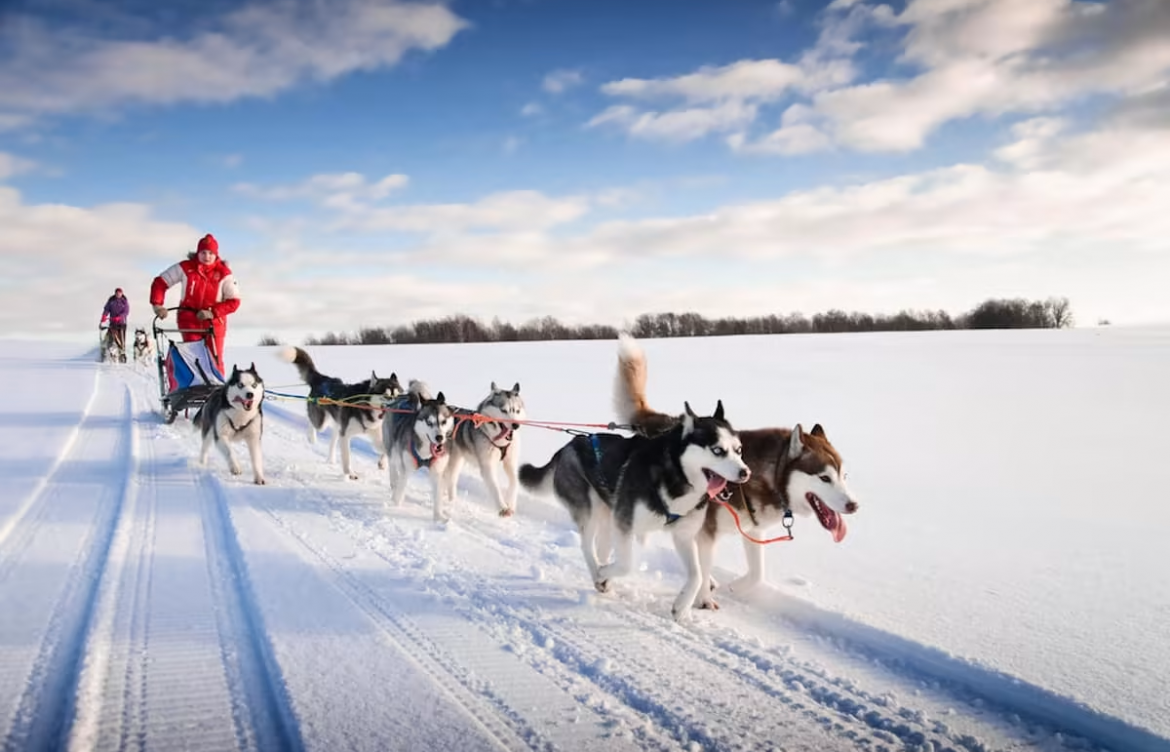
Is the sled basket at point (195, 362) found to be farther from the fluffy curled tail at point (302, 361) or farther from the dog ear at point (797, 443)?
the dog ear at point (797, 443)

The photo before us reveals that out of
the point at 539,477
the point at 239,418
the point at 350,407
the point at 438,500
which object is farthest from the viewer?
the point at 350,407

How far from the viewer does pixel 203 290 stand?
841 centimetres

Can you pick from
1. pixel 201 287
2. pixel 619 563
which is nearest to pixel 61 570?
pixel 619 563

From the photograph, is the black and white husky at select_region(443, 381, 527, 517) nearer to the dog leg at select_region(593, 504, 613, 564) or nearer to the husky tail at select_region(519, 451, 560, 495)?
the husky tail at select_region(519, 451, 560, 495)

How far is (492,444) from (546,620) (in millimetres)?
2491

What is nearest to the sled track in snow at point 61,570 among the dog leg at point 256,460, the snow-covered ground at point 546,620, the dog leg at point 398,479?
the snow-covered ground at point 546,620

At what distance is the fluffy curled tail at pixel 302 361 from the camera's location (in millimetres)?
8141

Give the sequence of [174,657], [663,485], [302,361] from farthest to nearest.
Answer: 1. [302,361]
2. [663,485]
3. [174,657]

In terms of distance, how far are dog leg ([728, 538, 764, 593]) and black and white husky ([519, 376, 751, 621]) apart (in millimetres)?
393

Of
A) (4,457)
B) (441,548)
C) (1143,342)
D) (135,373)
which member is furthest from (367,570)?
(1143,342)

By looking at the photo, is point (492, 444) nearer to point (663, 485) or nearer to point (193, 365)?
point (663, 485)

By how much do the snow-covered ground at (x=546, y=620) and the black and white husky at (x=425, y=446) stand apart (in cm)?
25

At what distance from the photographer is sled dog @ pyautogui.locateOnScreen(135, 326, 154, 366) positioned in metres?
20.3

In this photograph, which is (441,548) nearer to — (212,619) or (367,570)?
(367,570)
